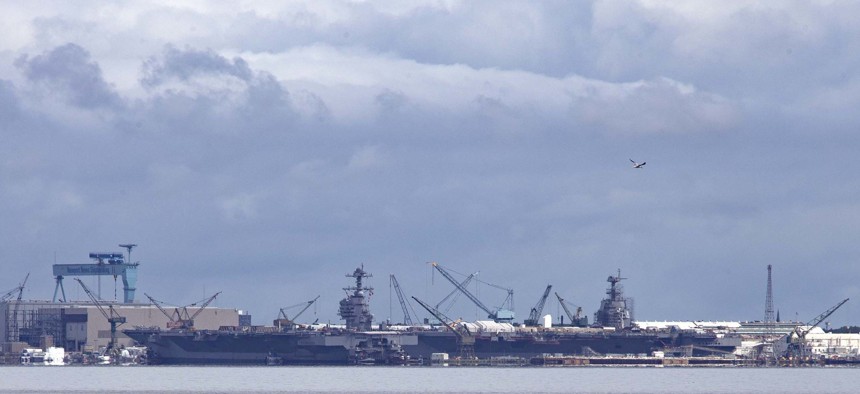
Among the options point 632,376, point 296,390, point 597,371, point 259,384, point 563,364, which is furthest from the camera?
point 563,364

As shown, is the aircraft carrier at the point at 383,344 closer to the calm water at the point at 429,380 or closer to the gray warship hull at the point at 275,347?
the gray warship hull at the point at 275,347

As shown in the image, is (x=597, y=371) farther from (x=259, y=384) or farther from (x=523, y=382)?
(x=259, y=384)

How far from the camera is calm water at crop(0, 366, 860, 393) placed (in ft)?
385

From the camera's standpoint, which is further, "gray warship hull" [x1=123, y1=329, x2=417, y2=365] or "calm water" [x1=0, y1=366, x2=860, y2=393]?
"gray warship hull" [x1=123, y1=329, x2=417, y2=365]

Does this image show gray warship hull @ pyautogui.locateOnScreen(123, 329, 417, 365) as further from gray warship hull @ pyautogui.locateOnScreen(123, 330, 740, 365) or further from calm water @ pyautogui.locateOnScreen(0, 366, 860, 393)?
calm water @ pyautogui.locateOnScreen(0, 366, 860, 393)

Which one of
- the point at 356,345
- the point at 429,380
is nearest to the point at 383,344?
the point at 356,345

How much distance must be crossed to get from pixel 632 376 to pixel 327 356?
48301 millimetres

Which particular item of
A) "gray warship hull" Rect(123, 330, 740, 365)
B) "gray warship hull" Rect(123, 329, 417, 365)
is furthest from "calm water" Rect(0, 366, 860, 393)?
"gray warship hull" Rect(123, 330, 740, 365)

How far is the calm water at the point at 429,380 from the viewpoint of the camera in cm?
11725

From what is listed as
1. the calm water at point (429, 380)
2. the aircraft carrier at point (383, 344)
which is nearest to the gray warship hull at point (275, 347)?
the aircraft carrier at point (383, 344)

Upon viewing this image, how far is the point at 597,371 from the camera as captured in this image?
164 metres

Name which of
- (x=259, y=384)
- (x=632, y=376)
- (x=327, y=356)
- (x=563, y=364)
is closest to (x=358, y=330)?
(x=327, y=356)

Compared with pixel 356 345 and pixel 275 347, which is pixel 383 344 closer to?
pixel 356 345

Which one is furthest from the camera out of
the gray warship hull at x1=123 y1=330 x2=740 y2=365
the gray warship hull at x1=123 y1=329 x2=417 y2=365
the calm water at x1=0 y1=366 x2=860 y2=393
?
the gray warship hull at x1=123 y1=330 x2=740 y2=365
